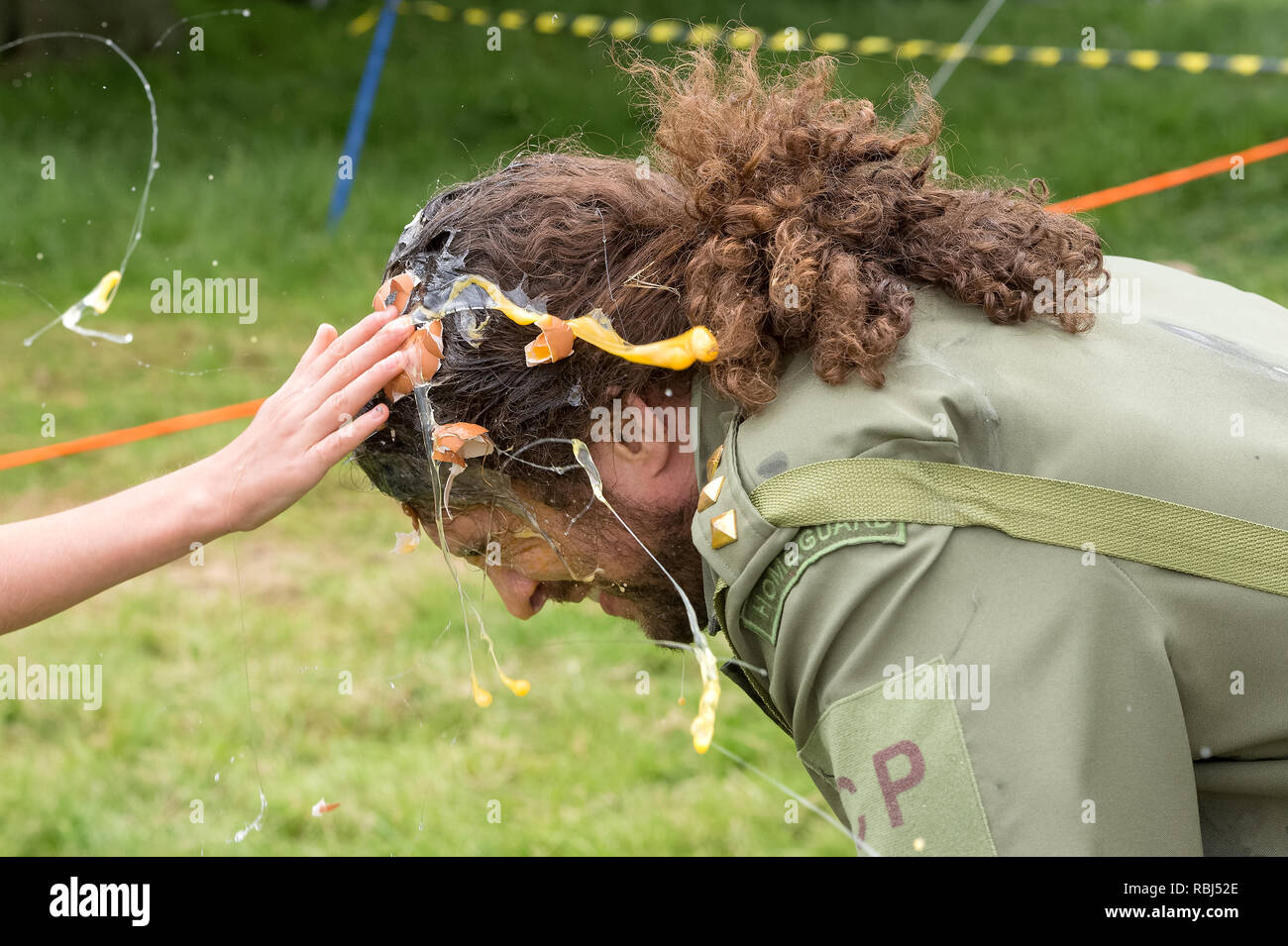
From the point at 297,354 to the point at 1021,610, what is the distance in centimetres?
532

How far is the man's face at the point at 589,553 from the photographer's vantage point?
1.85m

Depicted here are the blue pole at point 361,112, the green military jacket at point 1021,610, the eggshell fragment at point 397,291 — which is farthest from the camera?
the blue pole at point 361,112

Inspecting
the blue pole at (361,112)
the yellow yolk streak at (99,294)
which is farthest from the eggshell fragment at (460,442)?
the blue pole at (361,112)

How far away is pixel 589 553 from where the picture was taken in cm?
193

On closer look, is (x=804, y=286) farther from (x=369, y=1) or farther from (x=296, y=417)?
(x=369, y=1)

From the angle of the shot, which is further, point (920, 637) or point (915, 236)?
point (915, 236)

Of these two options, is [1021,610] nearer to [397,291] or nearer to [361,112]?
[397,291]

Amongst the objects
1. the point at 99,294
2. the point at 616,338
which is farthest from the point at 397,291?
the point at 99,294

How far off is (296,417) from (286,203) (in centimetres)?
565

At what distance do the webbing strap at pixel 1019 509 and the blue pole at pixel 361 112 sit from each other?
5376 millimetres

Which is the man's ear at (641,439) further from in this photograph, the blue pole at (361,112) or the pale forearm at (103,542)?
the blue pole at (361,112)

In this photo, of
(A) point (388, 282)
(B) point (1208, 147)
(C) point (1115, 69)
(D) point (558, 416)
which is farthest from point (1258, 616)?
(C) point (1115, 69)

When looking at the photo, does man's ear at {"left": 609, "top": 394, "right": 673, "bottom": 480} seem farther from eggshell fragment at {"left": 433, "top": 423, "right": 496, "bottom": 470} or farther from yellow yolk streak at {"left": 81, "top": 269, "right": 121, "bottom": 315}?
yellow yolk streak at {"left": 81, "top": 269, "right": 121, "bottom": 315}

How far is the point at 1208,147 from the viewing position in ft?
25.1
